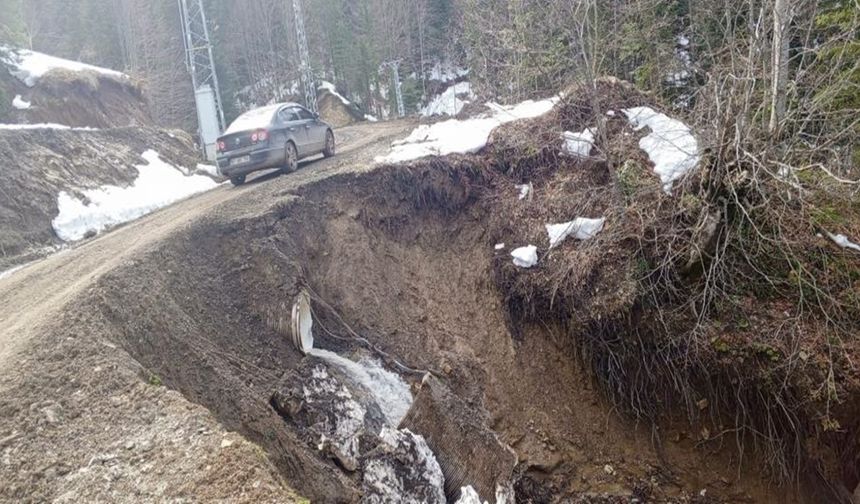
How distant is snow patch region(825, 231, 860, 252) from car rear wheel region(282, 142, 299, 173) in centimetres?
1005

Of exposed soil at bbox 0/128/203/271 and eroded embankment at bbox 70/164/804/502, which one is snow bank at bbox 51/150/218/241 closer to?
exposed soil at bbox 0/128/203/271

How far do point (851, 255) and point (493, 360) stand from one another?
563 cm

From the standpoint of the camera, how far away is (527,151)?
11.0 metres

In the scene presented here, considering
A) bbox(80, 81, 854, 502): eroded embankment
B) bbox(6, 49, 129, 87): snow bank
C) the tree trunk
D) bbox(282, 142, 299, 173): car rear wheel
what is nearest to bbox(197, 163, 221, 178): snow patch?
bbox(282, 142, 299, 173): car rear wheel

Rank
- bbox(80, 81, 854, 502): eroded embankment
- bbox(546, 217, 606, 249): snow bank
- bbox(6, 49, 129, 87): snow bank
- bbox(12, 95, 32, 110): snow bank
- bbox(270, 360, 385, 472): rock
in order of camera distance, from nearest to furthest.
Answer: bbox(270, 360, 385, 472): rock
bbox(80, 81, 854, 502): eroded embankment
bbox(546, 217, 606, 249): snow bank
bbox(12, 95, 32, 110): snow bank
bbox(6, 49, 129, 87): snow bank

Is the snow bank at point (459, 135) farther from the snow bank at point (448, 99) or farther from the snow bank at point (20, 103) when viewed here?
the snow bank at point (448, 99)

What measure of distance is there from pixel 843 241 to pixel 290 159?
1027 centimetres

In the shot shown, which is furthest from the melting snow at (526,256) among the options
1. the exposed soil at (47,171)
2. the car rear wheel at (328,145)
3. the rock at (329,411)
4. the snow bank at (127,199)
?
the exposed soil at (47,171)

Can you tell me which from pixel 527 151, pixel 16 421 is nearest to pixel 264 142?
pixel 527 151

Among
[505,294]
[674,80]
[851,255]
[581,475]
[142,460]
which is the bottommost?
[581,475]

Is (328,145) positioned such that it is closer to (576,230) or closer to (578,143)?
(578,143)

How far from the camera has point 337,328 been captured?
322 inches

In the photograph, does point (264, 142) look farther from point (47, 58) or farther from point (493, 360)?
point (47, 58)

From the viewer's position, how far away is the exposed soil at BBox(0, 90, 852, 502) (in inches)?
160
